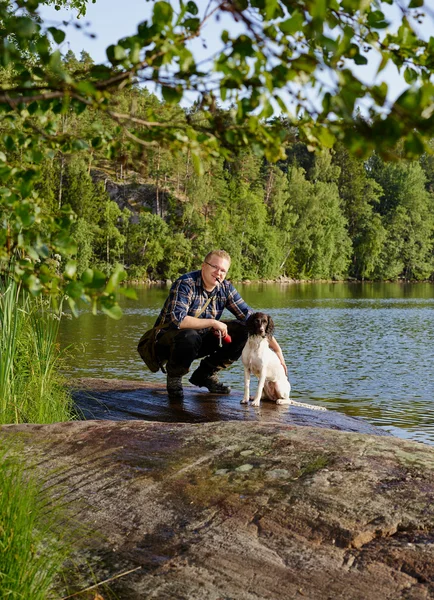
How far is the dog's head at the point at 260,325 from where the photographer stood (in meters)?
7.37

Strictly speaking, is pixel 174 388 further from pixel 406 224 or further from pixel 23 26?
pixel 406 224

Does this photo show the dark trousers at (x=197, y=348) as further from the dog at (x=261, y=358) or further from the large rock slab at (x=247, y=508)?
the large rock slab at (x=247, y=508)

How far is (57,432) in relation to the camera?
16.2 ft

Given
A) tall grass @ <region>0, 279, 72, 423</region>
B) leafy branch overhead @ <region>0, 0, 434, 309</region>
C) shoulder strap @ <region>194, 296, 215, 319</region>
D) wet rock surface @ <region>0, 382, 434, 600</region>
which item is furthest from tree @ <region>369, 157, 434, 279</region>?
leafy branch overhead @ <region>0, 0, 434, 309</region>

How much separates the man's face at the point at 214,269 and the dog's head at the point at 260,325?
1.98ft

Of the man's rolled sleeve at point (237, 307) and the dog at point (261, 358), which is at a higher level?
the man's rolled sleeve at point (237, 307)

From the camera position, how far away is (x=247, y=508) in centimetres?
371

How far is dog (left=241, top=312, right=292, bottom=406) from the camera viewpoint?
24.3 ft

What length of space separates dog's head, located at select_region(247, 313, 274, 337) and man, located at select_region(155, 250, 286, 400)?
12.5 inches

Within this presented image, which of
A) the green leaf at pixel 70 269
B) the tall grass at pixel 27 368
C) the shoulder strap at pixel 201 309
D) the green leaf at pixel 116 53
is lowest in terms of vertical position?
the tall grass at pixel 27 368

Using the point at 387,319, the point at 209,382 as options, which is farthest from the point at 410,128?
the point at 387,319

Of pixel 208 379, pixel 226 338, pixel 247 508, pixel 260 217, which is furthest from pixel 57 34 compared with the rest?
pixel 260 217

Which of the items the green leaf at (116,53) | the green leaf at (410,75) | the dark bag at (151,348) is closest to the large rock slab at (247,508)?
the green leaf at (410,75)

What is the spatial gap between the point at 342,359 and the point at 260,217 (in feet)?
212
